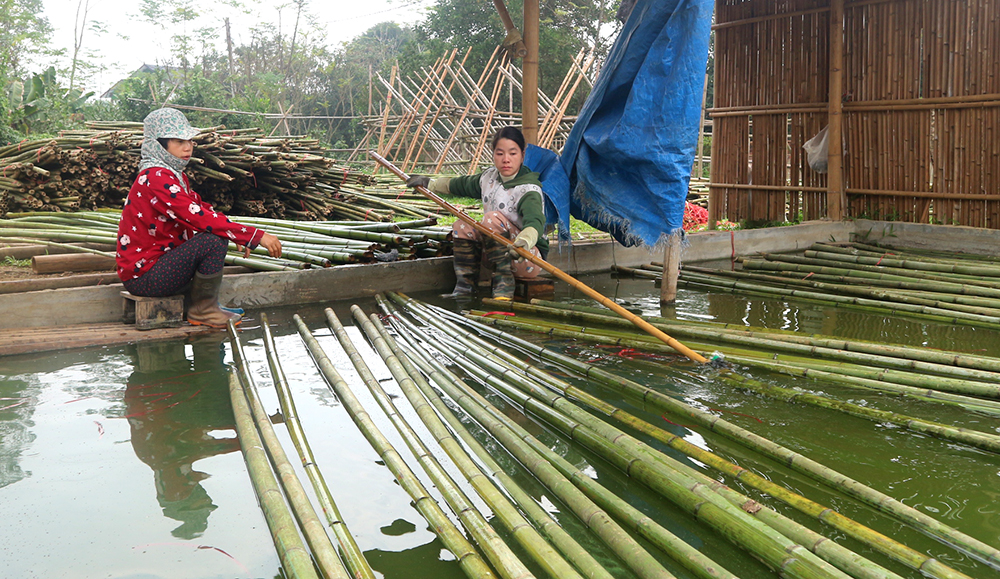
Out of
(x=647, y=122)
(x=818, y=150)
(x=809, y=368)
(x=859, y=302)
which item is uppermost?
(x=818, y=150)

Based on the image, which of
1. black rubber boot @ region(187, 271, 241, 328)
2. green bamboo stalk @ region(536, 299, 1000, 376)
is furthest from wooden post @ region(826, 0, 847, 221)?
black rubber boot @ region(187, 271, 241, 328)

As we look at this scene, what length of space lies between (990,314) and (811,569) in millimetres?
2894

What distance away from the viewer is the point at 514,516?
5.96ft

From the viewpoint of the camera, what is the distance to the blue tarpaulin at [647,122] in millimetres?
4078

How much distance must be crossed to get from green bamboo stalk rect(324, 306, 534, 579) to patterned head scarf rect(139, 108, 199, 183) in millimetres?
1573

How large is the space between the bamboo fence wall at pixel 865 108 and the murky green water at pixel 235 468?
3496 millimetres

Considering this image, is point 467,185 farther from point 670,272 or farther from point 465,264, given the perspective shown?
point 670,272

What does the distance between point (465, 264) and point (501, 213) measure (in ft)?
1.74

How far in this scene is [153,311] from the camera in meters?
4.02

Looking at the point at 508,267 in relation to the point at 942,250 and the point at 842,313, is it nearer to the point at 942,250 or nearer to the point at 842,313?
the point at 842,313

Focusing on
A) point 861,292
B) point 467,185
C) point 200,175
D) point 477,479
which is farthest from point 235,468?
point 200,175

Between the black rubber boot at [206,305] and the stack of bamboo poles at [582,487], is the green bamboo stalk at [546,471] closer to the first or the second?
the stack of bamboo poles at [582,487]

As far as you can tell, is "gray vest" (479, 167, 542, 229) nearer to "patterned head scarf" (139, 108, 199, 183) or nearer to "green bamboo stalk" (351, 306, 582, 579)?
"green bamboo stalk" (351, 306, 582, 579)

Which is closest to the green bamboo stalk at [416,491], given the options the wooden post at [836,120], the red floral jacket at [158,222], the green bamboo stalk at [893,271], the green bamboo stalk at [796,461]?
the green bamboo stalk at [796,461]
